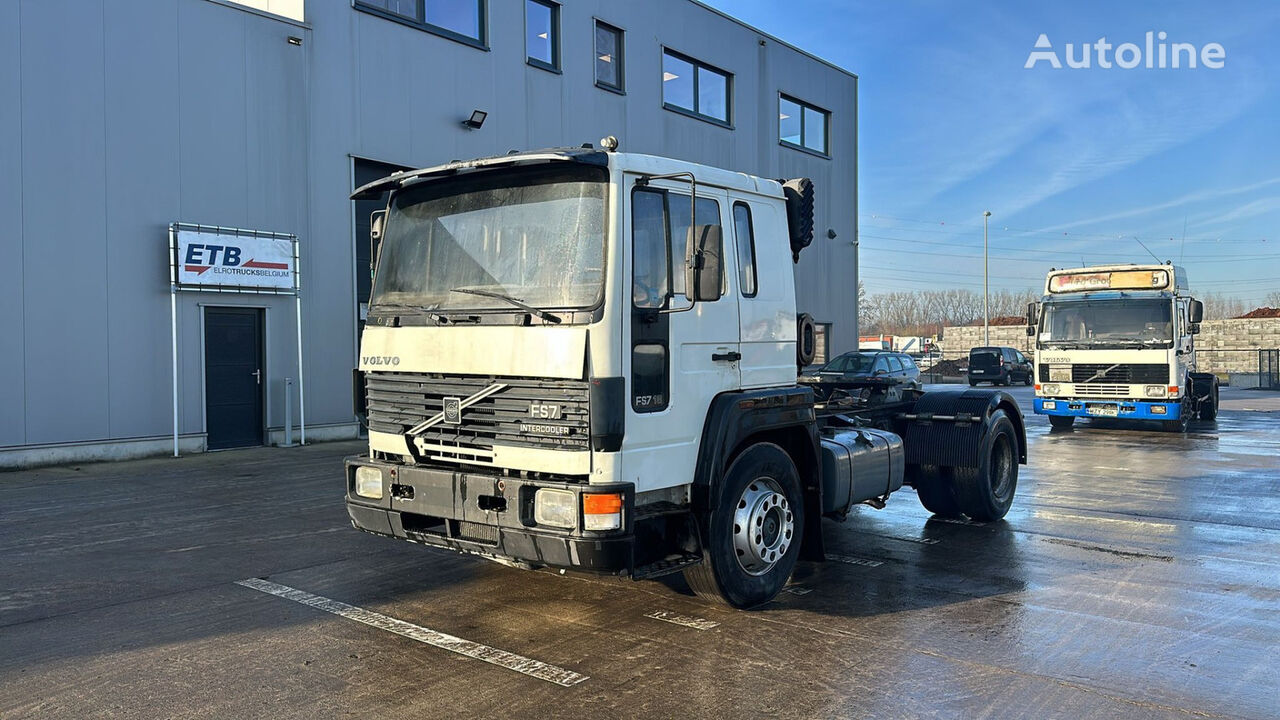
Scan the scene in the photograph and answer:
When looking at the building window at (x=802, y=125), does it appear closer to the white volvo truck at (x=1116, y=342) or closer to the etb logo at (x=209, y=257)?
the white volvo truck at (x=1116, y=342)

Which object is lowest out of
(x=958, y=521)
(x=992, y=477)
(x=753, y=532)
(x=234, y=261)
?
(x=958, y=521)

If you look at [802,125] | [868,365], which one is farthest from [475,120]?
[802,125]

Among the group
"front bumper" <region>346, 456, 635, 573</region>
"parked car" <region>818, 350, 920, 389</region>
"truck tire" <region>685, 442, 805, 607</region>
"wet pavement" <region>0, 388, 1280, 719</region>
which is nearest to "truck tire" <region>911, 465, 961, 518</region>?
"wet pavement" <region>0, 388, 1280, 719</region>

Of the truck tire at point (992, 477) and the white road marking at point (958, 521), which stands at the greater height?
the truck tire at point (992, 477)

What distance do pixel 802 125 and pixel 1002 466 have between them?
19608mm

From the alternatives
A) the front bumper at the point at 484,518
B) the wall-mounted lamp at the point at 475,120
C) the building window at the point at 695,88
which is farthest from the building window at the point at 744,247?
the building window at the point at 695,88

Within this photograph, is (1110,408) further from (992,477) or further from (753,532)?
(753,532)

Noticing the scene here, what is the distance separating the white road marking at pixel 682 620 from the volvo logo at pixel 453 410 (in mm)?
1714

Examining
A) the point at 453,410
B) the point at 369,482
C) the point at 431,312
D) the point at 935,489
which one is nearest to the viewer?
the point at 453,410

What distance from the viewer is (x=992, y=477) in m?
9.12

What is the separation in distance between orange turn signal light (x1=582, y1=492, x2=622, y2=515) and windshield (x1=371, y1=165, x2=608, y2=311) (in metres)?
1.02

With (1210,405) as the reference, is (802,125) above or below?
above

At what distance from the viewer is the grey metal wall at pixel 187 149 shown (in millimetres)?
12805

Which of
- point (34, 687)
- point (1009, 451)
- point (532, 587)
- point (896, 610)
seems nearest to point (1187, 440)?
point (1009, 451)
